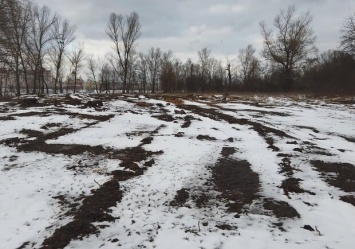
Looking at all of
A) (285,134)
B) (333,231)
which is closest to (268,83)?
(285,134)

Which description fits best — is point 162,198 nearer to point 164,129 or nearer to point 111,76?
point 164,129

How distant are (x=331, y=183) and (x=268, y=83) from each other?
157 feet

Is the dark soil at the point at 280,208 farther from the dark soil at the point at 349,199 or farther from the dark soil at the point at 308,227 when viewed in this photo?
the dark soil at the point at 349,199

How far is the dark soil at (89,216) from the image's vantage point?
405 centimetres

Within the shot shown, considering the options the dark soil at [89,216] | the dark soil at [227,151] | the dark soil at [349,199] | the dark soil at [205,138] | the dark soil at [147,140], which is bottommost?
the dark soil at [89,216]

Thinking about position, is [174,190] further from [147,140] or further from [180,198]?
[147,140]

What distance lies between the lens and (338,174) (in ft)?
22.1

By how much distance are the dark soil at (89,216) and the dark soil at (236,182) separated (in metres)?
1.87

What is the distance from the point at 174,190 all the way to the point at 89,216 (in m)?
1.67

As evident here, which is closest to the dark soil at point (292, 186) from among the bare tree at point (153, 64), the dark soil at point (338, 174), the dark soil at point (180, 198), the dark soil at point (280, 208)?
the dark soil at point (280, 208)

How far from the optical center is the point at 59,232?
13.8 ft

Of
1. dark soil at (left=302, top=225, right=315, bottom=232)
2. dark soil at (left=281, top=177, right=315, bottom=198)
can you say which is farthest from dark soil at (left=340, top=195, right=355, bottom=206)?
dark soil at (left=302, top=225, right=315, bottom=232)

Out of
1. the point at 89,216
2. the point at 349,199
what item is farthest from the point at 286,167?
the point at 89,216

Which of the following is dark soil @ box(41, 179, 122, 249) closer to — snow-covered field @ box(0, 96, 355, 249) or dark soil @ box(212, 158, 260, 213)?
snow-covered field @ box(0, 96, 355, 249)
